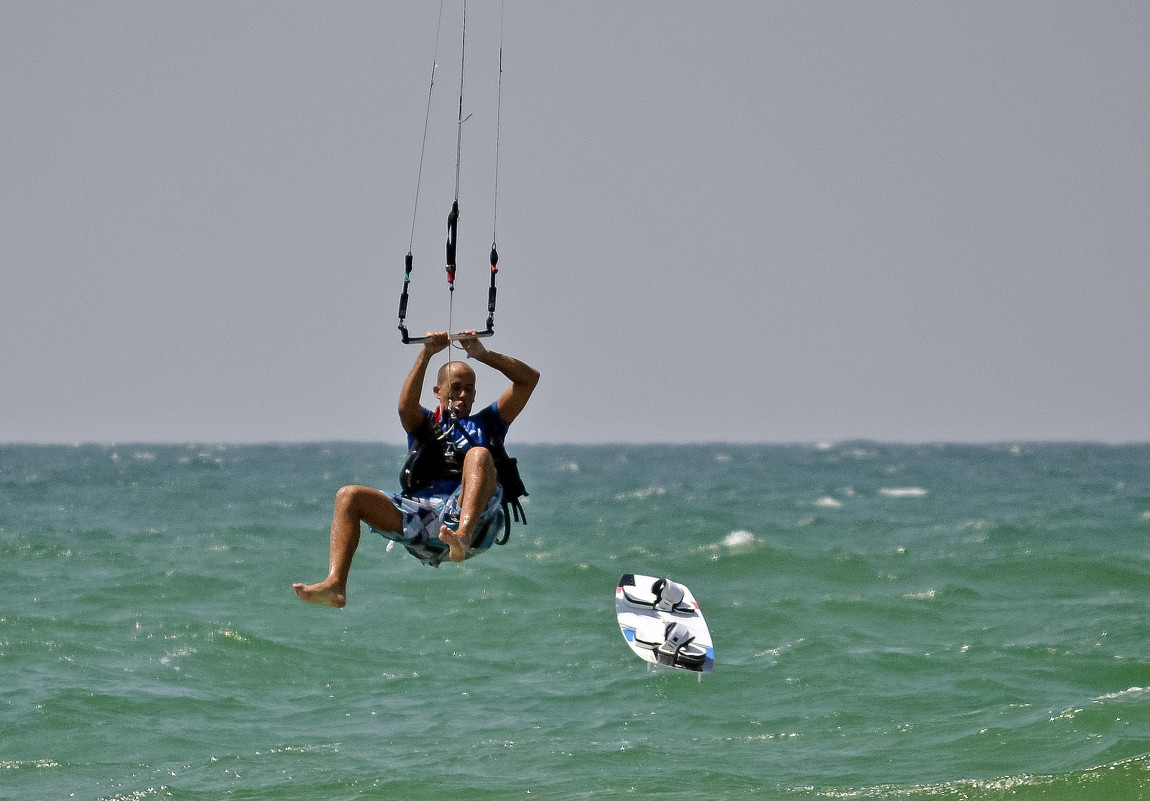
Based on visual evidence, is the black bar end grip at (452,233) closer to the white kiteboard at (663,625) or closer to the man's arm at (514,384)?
the man's arm at (514,384)

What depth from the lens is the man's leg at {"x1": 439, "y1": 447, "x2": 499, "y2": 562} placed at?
9.10 m

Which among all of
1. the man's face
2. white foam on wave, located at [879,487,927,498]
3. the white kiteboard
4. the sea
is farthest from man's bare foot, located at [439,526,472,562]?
white foam on wave, located at [879,487,927,498]

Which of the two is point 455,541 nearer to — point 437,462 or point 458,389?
point 437,462

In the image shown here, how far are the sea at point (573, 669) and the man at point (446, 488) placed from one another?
2.48 metres

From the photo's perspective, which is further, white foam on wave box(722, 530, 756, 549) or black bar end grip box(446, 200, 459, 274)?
white foam on wave box(722, 530, 756, 549)

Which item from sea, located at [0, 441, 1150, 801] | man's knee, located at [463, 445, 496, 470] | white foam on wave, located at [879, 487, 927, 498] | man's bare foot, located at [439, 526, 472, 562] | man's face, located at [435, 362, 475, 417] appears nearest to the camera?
man's bare foot, located at [439, 526, 472, 562]

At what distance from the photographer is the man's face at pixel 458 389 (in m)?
9.81

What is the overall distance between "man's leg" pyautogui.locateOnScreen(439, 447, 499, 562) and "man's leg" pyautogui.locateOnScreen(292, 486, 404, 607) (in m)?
0.40

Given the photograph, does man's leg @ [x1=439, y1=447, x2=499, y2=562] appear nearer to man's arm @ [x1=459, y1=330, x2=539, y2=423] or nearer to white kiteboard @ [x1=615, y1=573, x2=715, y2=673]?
man's arm @ [x1=459, y1=330, x2=539, y2=423]

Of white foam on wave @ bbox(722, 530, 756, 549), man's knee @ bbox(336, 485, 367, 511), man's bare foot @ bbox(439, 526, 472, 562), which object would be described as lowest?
white foam on wave @ bbox(722, 530, 756, 549)

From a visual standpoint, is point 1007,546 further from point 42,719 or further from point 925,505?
point 42,719

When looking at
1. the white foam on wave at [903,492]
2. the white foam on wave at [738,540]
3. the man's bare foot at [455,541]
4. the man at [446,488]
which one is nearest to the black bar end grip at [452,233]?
the man at [446,488]

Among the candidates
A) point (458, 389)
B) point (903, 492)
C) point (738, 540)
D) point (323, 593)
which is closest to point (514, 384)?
point (458, 389)

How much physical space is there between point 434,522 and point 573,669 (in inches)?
381
